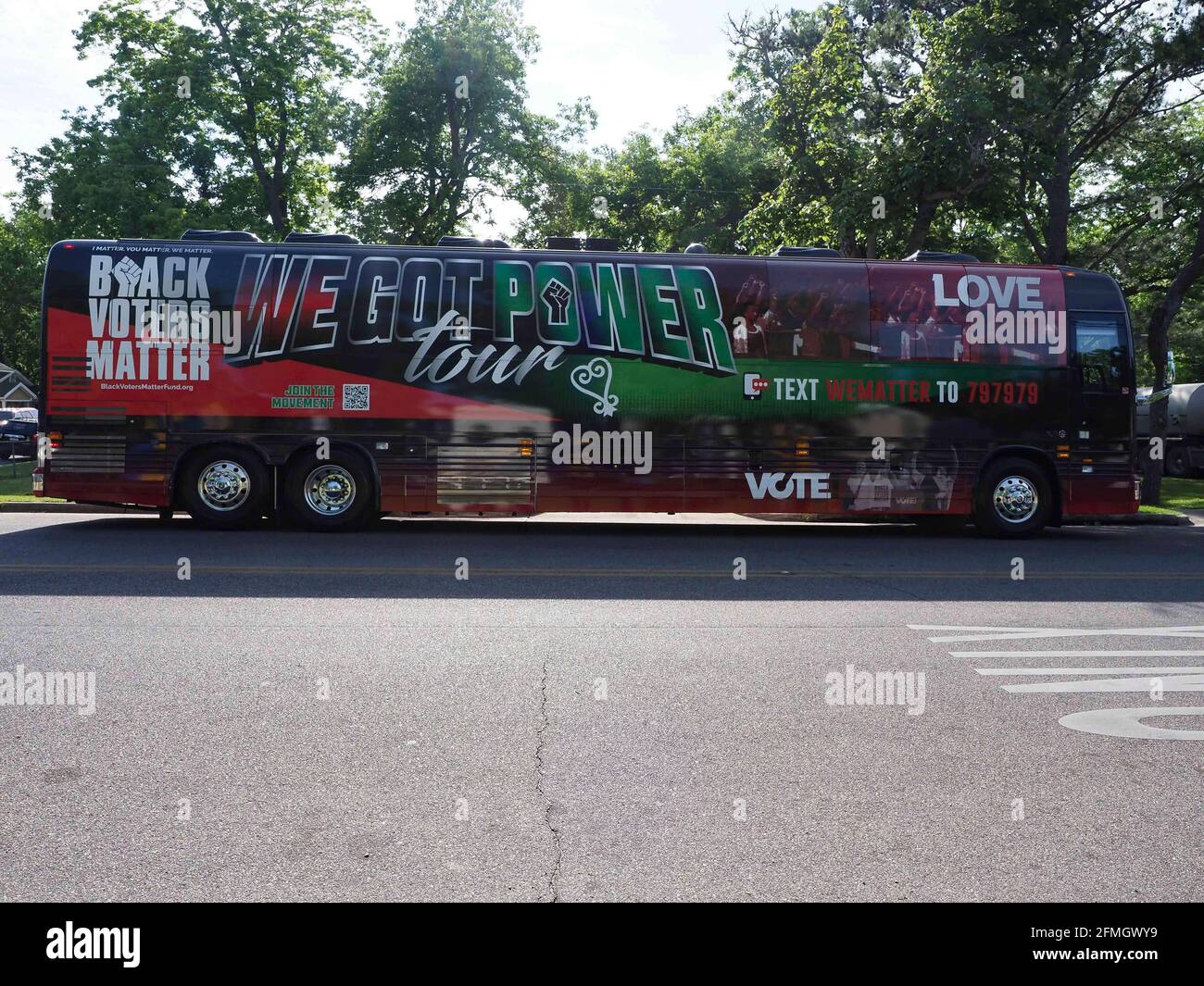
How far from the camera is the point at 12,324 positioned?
62531mm

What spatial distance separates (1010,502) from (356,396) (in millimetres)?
8875

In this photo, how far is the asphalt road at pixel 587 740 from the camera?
3.93m

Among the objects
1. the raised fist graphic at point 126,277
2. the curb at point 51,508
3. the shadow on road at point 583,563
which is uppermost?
the raised fist graphic at point 126,277

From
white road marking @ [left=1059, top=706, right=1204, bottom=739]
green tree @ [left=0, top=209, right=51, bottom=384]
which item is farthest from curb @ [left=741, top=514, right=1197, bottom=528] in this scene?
green tree @ [left=0, top=209, right=51, bottom=384]

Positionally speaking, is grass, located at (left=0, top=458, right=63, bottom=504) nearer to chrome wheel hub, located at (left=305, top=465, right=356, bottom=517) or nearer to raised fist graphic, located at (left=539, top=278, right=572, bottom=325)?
chrome wheel hub, located at (left=305, top=465, right=356, bottom=517)

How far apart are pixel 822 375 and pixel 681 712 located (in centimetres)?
988

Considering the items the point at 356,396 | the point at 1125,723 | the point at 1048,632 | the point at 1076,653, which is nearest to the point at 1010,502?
the point at 1048,632

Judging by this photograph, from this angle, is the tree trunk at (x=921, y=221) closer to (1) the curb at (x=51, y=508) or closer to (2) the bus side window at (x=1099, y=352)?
(2) the bus side window at (x=1099, y=352)

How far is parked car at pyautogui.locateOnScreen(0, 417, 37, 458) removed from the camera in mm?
31148

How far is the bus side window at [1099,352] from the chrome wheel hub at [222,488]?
1136 centimetres

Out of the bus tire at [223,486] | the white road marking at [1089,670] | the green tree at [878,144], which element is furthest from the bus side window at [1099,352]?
the bus tire at [223,486]

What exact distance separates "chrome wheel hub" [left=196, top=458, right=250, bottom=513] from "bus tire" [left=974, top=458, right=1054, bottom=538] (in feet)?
31.9

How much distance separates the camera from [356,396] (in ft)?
48.5

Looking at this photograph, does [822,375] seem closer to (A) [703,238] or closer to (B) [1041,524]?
(B) [1041,524]
